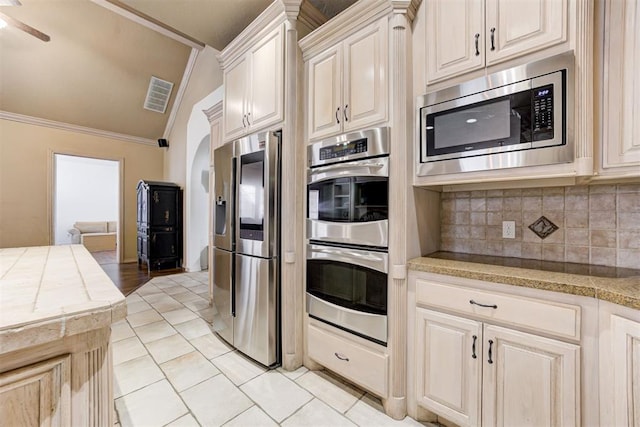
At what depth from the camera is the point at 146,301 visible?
3449mm

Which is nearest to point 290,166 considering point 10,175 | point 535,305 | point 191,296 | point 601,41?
point 535,305

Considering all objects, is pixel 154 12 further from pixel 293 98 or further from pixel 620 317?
pixel 620 317

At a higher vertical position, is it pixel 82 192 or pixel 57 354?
pixel 82 192

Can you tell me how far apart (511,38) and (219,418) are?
2.54 meters

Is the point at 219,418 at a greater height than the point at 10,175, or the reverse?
the point at 10,175

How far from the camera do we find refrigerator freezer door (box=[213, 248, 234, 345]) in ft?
7.51

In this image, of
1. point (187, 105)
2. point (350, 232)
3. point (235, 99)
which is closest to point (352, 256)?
point (350, 232)

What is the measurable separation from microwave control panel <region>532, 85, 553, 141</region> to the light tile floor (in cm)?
165

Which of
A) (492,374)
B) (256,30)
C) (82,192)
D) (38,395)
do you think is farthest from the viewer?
(82,192)

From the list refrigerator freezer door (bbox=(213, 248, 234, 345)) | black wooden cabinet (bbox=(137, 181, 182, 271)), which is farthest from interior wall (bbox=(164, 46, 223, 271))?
refrigerator freezer door (bbox=(213, 248, 234, 345))

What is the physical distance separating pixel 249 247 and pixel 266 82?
4.34ft

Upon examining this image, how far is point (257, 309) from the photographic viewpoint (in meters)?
2.04

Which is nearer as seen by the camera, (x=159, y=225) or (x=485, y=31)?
(x=485, y=31)

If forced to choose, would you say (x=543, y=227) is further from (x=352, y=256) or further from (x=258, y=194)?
(x=258, y=194)
